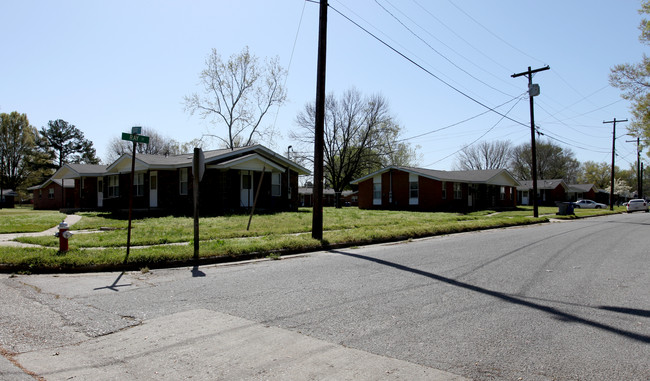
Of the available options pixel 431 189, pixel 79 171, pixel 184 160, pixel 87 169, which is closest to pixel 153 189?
pixel 184 160

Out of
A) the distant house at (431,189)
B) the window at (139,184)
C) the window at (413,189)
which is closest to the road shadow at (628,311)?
the window at (139,184)

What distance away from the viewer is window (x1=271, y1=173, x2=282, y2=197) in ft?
90.7

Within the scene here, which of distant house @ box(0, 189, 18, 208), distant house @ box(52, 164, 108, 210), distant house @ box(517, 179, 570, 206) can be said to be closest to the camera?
distant house @ box(52, 164, 108, 210)

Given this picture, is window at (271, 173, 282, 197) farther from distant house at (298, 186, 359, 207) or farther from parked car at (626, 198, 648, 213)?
distant house at (298, 186, 359, 207)

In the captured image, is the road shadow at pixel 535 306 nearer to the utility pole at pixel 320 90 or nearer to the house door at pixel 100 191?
the utility pole at pixel 320 90

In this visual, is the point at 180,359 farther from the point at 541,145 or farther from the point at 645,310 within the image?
the point at 541,145

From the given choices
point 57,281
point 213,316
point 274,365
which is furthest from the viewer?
point 57,281

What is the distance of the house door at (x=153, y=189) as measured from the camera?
25.5 meters

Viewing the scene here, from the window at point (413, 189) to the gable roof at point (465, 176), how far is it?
2.29 feet

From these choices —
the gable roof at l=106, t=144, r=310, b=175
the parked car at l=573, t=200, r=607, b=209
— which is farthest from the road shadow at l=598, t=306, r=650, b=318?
the parked car at l=573, t=200, r=607, b=209

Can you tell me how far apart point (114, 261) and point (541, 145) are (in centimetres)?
8545

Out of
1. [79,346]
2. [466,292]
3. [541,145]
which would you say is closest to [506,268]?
[466,292]

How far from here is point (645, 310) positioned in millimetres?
5391

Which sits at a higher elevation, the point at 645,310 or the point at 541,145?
the point at 541,145
